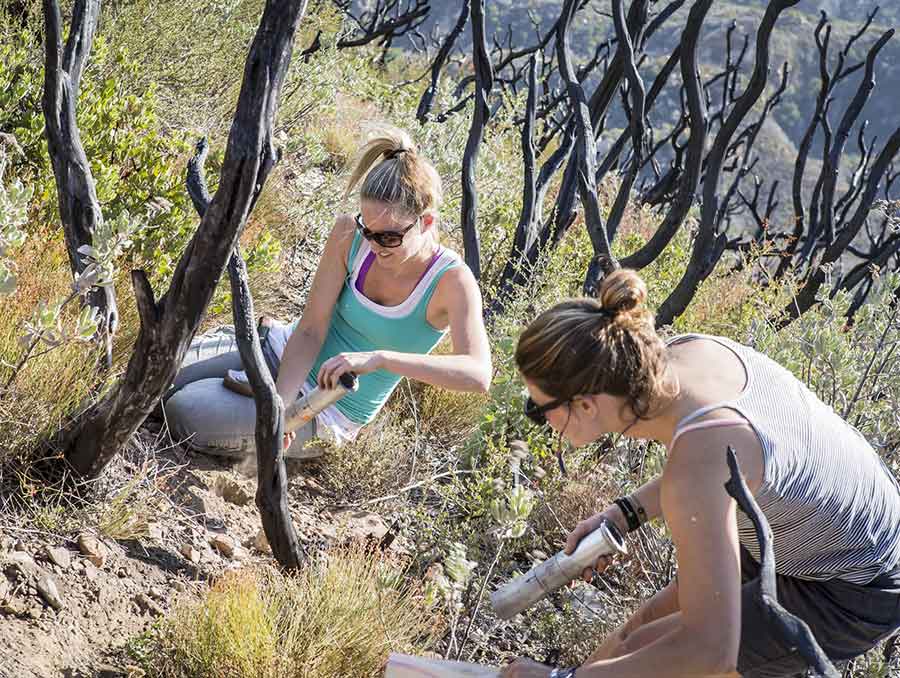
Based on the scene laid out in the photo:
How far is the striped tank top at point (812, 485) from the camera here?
75.7 inches

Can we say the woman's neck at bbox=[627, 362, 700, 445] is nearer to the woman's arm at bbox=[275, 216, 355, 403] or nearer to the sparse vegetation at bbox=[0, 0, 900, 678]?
the sparse vegetation at bbox=[0, 0, 900, 678]

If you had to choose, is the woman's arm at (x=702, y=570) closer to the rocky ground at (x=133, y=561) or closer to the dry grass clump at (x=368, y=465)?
the rocky ground at (x=133, y=561)

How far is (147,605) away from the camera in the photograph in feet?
8.86

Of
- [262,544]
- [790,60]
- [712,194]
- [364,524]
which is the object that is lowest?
[790,60]

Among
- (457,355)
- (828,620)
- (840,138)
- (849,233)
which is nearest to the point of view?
(828,620)

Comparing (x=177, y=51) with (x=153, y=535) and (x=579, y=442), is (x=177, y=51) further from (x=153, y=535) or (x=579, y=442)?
(x=579, y=442)

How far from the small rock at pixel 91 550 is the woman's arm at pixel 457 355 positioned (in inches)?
35.5

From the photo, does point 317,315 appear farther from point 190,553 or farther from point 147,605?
point 147,605

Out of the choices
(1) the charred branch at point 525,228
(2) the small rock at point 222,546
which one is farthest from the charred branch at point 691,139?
(2) the small rock at point 222,546

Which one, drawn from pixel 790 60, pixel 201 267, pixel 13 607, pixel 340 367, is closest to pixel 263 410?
pixel 340 367

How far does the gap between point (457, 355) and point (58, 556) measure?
4.12 ft

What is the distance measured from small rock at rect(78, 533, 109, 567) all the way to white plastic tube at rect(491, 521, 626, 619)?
116cm

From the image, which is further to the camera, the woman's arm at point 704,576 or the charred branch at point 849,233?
the charred branch at point 849,233

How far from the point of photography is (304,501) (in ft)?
11.6
